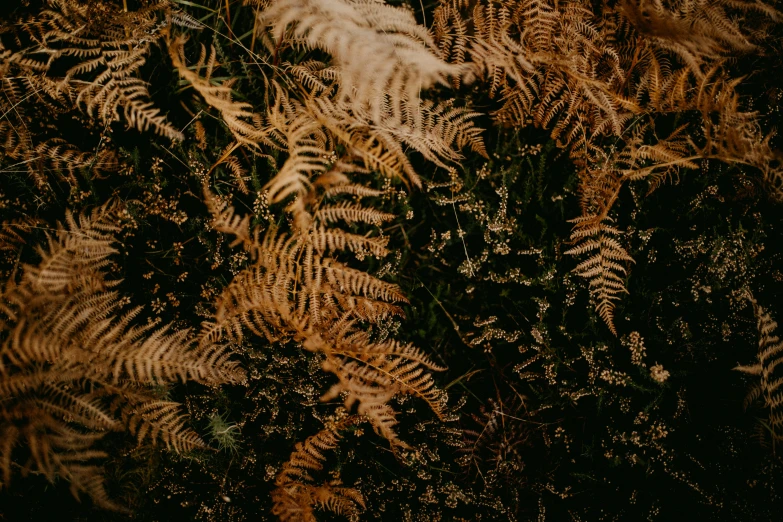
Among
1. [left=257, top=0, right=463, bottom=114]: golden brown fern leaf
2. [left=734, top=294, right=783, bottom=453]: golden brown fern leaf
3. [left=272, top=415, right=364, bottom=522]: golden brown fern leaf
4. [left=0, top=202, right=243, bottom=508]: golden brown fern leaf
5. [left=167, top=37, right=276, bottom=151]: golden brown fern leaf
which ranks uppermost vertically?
[left=257, top=0, right=463, bottom=114]: golden brown fern leaf

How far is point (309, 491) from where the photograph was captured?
266cm

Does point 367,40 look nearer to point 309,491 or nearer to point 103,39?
point 103,39

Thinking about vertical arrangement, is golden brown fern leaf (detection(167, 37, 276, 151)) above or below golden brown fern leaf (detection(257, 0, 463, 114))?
below

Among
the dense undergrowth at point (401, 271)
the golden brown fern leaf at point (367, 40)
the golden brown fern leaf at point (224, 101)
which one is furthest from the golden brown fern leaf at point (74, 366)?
the golden brown fern leaf at point (367, 40)

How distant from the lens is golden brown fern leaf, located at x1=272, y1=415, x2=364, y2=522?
258 centimetres

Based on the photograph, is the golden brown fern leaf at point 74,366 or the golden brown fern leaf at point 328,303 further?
the golden brown fern leaf at point 328,303

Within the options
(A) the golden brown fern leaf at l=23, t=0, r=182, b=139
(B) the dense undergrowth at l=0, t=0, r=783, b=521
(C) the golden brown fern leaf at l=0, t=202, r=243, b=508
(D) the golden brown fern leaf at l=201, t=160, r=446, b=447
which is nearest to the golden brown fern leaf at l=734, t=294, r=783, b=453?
(B) the dense undergrowth at l=0, t=0, r=783, b=521

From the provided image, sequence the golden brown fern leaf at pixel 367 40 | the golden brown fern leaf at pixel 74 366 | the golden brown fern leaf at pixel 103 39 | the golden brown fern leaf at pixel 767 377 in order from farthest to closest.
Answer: the golden brown fern leaf at pixel 103 39 → the golden brown fern leaf at pixel 767 377 → the golden brown fern leaf at pixel 74 366 → the golden brown fern leaf at pixel 367 40

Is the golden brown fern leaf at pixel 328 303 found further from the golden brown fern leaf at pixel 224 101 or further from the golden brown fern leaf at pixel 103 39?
the golden brown fern leaf at pixel 103 39

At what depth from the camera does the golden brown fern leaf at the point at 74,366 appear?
2184 mm

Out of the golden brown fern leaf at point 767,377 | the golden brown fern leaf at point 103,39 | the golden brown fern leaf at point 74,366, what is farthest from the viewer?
the golden brown fern leaf at point 103,39

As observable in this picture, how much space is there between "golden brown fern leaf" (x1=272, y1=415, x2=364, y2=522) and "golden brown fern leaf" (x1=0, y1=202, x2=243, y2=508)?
57 centimetres

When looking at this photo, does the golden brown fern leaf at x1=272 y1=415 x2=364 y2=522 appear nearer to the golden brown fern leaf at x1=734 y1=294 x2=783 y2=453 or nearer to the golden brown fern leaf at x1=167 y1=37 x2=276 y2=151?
the golden brown fern leaf at x1=167 y1=37 x2=276 y2=151

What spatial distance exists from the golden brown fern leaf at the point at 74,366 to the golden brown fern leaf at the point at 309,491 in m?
0.57
